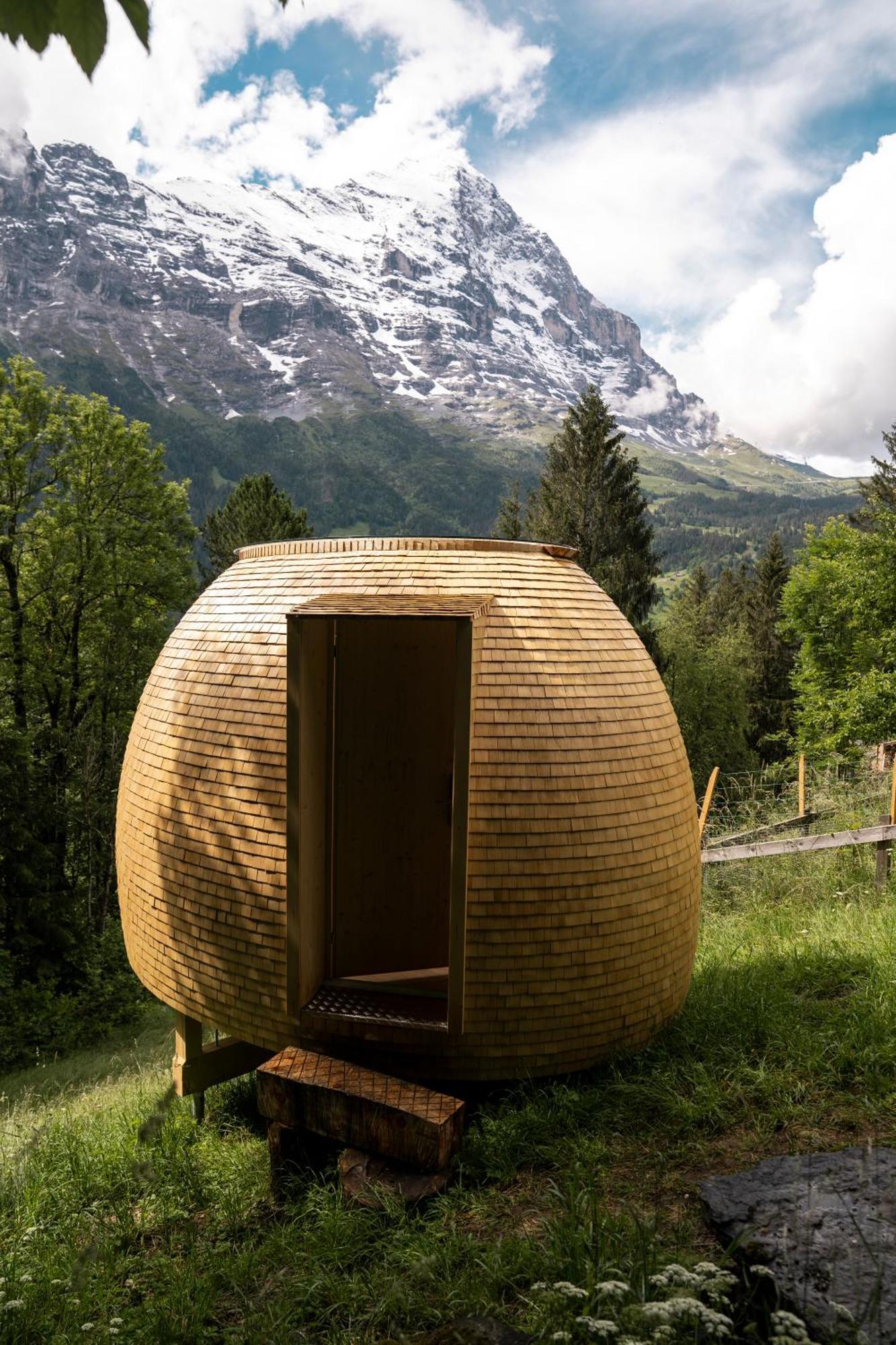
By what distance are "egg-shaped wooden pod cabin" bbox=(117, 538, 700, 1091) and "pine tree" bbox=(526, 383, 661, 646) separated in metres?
25.1

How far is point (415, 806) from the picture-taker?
538cm

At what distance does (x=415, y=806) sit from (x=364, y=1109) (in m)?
2.07

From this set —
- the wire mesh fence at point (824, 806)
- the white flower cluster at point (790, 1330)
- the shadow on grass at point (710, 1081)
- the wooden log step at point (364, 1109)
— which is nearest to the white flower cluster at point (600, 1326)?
the white flower cluster at point (790, 1330)

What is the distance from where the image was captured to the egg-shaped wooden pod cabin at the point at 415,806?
4105mm

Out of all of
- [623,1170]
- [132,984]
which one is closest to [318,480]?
[132,984]

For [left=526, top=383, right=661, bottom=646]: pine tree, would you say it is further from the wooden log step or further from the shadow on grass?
the wooden log step

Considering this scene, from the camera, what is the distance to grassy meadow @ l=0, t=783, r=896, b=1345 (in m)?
3.04

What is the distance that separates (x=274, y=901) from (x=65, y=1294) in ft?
6.30

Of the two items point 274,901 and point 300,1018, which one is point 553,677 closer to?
point 274,901

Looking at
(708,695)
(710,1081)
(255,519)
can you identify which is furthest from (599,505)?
(710,1081)

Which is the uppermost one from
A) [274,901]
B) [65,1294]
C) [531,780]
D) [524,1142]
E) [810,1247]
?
[531,780]

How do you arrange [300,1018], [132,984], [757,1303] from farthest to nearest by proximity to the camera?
[132,984], [300,1018], [757,1303]

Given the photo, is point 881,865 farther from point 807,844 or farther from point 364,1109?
point 364,1109

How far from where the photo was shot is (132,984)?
1493cm
